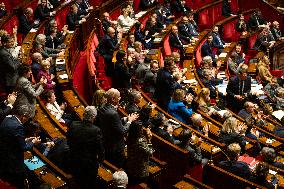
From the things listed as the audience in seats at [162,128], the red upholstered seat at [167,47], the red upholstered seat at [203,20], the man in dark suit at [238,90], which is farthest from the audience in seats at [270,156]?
the red upholstered seat at [203,20]

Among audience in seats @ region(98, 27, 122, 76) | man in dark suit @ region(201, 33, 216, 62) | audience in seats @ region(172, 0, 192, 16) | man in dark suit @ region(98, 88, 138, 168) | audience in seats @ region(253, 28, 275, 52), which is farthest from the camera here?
audience in seats @ region(172, 0, 192, 16)

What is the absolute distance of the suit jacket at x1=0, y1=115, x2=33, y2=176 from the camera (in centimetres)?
252

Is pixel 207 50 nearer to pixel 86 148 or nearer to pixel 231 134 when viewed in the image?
pixel 231 134

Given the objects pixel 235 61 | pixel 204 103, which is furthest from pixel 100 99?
pixel 235 61

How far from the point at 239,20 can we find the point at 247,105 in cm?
303

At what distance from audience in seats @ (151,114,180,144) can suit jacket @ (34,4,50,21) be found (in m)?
2.55

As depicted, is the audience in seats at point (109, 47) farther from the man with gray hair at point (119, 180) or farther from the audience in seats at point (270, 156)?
the man with gray hair at point (119, 180)

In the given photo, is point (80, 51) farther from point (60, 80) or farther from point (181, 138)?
point (181, 138)

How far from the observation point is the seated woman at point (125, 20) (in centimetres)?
594

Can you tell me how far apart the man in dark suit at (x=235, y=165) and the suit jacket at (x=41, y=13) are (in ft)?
10.1

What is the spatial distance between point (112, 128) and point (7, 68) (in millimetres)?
1105

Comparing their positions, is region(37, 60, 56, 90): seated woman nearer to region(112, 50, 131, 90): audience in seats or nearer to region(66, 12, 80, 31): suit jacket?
region(112, 50, 131, 90): audience in seats

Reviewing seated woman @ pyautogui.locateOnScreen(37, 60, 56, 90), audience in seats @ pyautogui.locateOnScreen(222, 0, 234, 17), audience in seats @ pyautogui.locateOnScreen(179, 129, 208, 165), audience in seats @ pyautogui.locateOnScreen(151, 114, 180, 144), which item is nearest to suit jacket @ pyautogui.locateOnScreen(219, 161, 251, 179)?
audience in seats @ pyautogui.locateOnScreen(179, 129, 208, 165)

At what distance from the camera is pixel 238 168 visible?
3.09 metres
